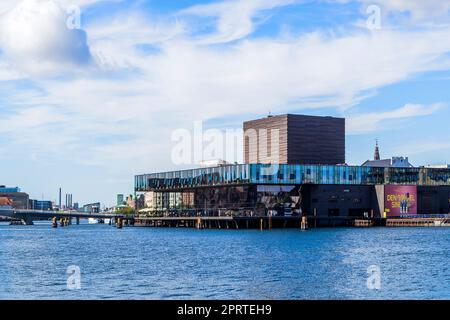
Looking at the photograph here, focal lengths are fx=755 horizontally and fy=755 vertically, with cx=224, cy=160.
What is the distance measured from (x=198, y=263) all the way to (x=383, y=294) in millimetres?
30012

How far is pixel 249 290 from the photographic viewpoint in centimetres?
5412

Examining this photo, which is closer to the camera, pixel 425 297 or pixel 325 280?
pixel 425 297

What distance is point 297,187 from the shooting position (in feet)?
650

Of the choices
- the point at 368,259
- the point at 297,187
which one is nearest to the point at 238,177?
the point at 297,187

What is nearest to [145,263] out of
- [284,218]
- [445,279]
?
[445,279]

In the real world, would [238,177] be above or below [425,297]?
above
